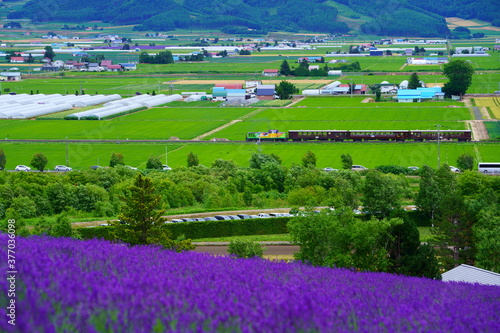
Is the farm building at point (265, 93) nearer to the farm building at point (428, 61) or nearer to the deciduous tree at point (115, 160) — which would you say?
the deciduous tree at point (115, 160)

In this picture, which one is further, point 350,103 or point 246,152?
point 350,103

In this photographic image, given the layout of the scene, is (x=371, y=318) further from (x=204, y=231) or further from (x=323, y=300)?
(x=204, y=231)

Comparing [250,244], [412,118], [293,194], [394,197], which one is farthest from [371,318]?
[412,118]

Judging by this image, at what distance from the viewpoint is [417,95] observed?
8494 cm

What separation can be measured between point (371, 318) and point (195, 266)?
3296 mm

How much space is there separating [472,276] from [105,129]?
50281mm

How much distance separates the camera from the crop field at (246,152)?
159 feet

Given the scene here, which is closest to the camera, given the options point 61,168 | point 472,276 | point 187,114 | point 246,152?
point 472,276

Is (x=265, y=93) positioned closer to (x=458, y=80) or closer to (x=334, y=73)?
(x=458, y=80)

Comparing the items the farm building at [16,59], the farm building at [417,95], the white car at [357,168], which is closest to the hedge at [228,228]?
the white car at [357,168]

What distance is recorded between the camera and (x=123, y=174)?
4116cm

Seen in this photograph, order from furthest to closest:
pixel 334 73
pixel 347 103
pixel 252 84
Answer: pixel 334 73 < pixel 252 84 < pixel 347 103

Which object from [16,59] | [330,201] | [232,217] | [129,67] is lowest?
[232,217]

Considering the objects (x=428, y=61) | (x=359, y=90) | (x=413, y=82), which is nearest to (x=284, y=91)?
(x=359, y=90)
